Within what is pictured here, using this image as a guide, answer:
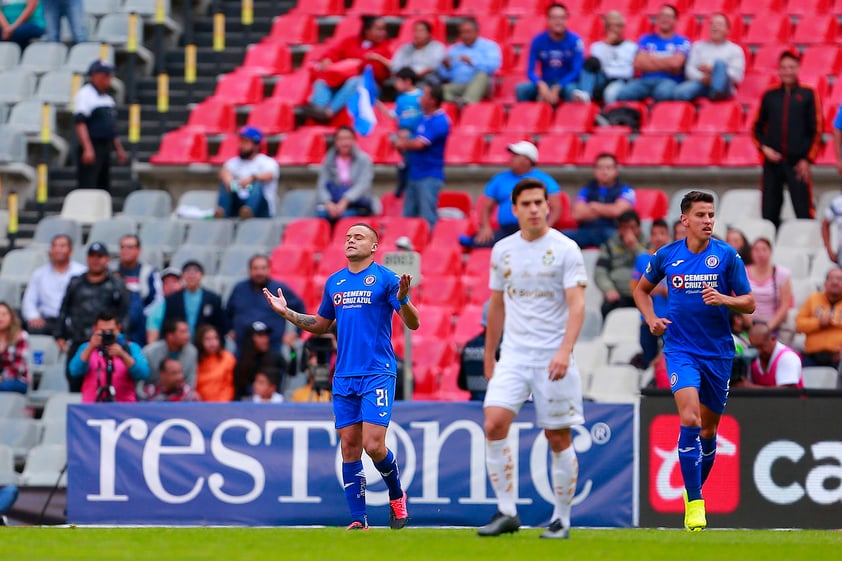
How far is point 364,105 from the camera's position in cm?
2019

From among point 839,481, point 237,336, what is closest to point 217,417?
point 237,336

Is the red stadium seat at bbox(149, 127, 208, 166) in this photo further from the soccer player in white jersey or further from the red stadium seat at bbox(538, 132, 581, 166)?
the soccer player in white jersey

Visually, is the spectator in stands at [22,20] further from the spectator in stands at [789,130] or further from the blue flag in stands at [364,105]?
the spectator in stands at [789,130]

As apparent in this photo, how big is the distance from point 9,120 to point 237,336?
645cm

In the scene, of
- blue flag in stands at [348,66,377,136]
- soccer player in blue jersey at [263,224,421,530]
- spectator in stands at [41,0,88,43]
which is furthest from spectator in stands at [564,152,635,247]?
spectator in stands at [41,0,88,43]

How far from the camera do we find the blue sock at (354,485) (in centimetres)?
1120

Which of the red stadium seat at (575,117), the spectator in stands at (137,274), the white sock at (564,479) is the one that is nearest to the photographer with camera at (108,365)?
the spectator in stands at (137,274)

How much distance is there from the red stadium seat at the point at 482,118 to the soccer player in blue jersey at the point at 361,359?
8.98m

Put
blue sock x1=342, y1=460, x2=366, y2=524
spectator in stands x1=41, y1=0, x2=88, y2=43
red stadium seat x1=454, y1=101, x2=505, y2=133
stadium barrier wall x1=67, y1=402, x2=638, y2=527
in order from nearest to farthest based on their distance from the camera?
blue sock x1=342, y1=460, x2=366, y2=524 → stadium barrier wall x1=67, y1=402, x2=638, y2=527 → red stadium seat x1=454, y1=101, x2=505, y2=133 → spectator in stands x1=41, y1=0, x2=88, y2=43

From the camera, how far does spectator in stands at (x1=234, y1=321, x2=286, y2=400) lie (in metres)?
16.1

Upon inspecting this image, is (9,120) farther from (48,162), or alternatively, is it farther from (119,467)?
(119,467)

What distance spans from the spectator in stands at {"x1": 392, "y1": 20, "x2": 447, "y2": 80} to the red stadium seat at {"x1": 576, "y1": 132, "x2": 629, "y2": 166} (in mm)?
2210

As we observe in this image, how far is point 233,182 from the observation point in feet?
62.8

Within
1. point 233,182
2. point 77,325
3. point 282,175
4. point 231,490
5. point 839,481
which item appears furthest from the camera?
point 282,175
